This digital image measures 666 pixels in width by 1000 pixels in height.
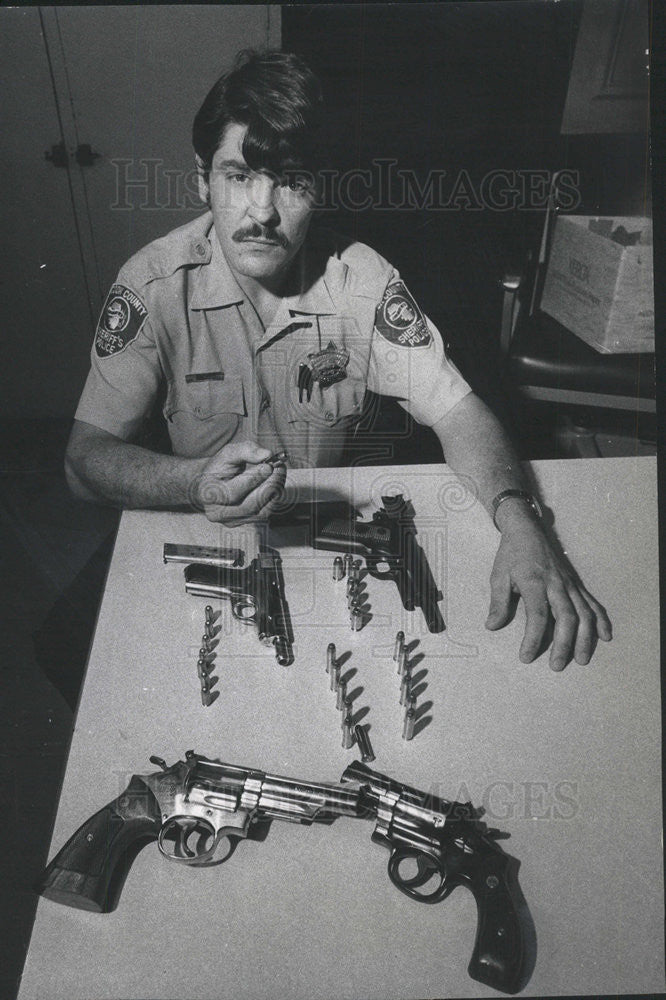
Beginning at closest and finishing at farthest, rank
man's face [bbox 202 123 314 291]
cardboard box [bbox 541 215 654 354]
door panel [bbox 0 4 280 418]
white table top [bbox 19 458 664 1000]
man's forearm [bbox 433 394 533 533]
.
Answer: white table top [bbox 19 458 664 1000]
door panel [bbox 0 4 280 418]
man's face [bbox 202 123 314 291]
man's forearm [bbox 433 394 533 533]
cardboard box [bbox 541 215 654 354]

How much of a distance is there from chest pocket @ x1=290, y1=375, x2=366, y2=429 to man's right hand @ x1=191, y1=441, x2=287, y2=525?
0.95 feet

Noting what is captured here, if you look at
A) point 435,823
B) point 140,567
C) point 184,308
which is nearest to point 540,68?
point 184,308

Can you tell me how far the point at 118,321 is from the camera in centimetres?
127

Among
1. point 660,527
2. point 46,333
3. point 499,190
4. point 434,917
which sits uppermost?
point 499,190

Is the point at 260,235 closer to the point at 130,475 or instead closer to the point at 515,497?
the point at 130,475

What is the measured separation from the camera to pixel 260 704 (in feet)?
3.52

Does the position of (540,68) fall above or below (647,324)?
above

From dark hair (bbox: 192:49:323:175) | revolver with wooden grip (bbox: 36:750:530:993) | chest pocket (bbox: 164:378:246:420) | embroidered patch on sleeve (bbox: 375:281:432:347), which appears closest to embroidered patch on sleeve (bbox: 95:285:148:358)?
chest pocket (bbox: 164:378:246:420)

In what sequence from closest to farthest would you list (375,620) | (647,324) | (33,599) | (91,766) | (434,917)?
(434,917) < (91,766) < (375,620) < (33,599) < (647,324)

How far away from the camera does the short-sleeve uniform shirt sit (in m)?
1.28

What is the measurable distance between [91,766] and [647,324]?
1.44 m

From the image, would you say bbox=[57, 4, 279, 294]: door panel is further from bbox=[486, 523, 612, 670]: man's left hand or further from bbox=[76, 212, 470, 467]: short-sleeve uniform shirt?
bbox=[486, 523, 612, 670]: man's left hand

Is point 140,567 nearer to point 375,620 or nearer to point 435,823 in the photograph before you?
point 375,620

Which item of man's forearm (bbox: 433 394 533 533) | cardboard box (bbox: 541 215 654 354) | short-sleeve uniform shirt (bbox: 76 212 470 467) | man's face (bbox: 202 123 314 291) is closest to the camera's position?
Result: man's face (bbox: 202 123 314 291)
